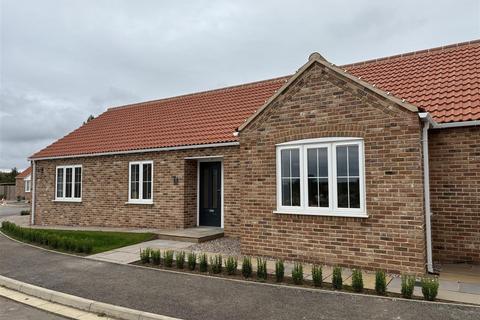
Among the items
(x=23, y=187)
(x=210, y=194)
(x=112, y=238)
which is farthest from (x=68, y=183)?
(x=23, y=187)

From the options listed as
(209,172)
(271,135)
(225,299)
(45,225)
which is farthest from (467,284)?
(45,225)

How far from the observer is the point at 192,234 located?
37.1 ft

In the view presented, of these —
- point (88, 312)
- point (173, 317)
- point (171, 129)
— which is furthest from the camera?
point (171, 129)

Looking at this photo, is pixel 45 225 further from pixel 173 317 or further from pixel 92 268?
pixel 173 317

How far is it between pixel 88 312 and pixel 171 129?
9.67m

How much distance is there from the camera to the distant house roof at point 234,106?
9234 millimetres

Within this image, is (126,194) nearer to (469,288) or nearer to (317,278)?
(317,278)

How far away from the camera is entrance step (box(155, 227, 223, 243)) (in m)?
11.0

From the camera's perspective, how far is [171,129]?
1473cm

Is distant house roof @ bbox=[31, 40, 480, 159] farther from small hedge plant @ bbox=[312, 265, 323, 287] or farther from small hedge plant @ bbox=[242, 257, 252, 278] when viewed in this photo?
small hedge plant @ bbox=[242, 257, 252, 278]

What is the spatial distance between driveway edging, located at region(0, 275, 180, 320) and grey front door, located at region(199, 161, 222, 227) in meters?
6.66

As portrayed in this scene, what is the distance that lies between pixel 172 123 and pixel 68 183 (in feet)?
19.1

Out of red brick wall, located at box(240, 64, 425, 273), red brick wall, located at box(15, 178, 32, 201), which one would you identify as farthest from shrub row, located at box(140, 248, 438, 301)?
red brick wall, located at box(15, 178, 32, 201)

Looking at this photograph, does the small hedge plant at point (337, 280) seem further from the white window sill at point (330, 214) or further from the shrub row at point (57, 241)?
the shrub row at point (57, 241)
